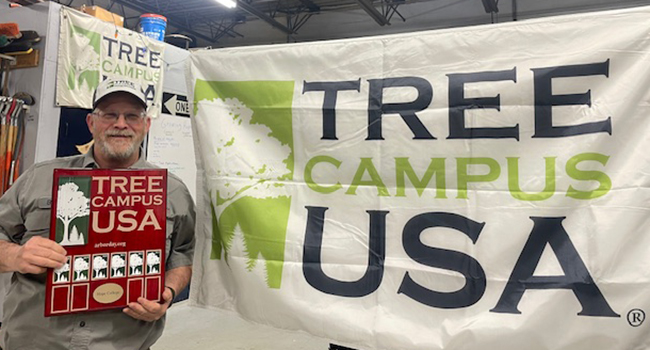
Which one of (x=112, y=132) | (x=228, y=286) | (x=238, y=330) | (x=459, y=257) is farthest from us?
(x=238, y=330)

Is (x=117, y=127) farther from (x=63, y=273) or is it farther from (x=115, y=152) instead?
(x=63, y=273)

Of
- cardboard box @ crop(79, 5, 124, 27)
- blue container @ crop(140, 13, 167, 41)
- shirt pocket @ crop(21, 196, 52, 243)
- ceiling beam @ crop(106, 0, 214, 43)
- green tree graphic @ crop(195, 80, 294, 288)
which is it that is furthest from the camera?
ceiling beam @ crop(106, 0, 214, 43)

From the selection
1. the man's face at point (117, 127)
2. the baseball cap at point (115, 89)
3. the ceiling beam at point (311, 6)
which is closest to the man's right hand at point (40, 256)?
the man's face at point (117, 127)

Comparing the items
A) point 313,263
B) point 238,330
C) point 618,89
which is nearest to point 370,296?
point 313,263

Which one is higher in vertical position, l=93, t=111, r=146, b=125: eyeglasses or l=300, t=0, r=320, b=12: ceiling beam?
l=300, t=0, r=320, b=12: ceiling beam

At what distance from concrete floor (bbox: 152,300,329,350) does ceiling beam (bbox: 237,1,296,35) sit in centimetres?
623

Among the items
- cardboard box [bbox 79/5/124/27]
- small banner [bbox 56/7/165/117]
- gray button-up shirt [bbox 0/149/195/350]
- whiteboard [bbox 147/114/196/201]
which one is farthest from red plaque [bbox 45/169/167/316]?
whiteboard [bbox 147/114/196/201]

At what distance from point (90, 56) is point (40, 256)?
2.59 meters

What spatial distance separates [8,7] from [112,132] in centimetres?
285

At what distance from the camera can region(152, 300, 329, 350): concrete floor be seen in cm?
340

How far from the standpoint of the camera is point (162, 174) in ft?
4.65

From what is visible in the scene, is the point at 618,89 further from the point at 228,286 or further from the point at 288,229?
the point at 228,286

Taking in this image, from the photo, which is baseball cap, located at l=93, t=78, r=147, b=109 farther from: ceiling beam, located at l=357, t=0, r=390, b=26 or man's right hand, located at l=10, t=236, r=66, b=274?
ceiling beam, located at l=357, t=0, r=390, b=26

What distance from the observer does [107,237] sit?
1.33 m
